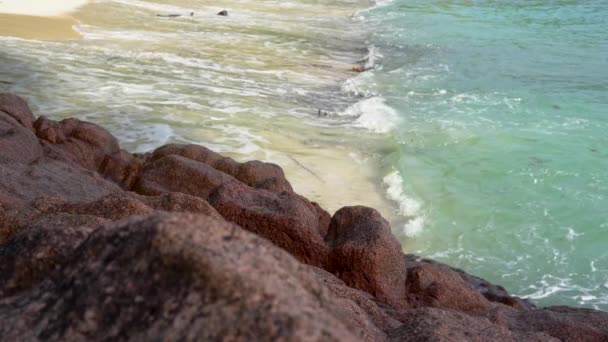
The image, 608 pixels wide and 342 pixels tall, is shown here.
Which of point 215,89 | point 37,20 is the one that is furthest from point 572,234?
point 37,20

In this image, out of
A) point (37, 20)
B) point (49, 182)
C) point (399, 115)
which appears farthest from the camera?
point (37, 20)

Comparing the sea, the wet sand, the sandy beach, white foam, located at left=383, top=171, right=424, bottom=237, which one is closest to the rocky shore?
white foam, located at left=383, top=171, right=424, bottom=237

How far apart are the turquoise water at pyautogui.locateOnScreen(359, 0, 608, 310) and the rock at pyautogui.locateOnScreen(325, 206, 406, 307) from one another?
8.11 feet

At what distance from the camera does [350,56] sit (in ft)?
67.0

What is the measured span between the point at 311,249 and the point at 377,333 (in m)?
2.39

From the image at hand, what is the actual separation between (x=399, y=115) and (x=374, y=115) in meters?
0.68

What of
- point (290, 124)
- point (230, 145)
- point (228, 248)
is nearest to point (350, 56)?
point (290, 124)

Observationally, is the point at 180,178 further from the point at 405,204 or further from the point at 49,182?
the point at 405,204

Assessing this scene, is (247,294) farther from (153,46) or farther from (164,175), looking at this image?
(153,46)

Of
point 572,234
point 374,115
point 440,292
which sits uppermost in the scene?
point 440,292

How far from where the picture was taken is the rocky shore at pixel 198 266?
1.40 m

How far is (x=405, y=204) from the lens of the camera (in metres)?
9.18

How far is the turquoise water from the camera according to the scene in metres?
7.90

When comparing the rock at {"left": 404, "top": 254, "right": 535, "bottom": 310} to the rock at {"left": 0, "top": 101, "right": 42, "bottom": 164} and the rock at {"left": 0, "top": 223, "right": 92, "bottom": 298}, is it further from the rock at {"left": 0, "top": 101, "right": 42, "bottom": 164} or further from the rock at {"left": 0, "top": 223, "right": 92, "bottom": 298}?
the rock at {"left": 0, "top": 223, "right": 92, "bottom": 298}
